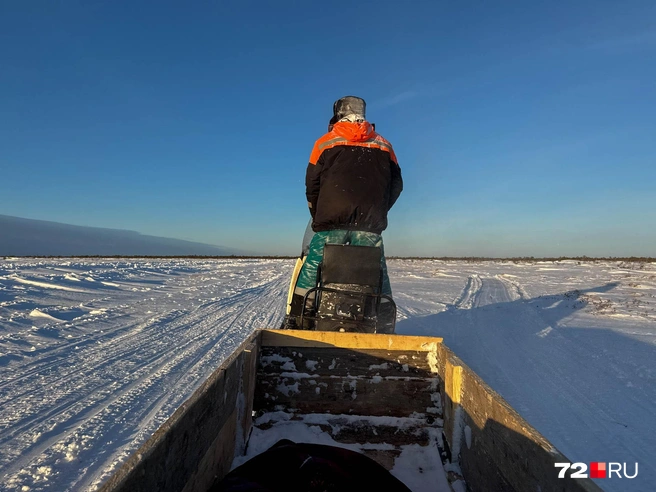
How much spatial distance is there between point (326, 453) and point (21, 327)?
582 centimetres

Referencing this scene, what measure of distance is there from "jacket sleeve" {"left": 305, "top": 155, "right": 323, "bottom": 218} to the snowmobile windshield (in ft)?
0.92

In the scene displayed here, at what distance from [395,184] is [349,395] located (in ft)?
6.05

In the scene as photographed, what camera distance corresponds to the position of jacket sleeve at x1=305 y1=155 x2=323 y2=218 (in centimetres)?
328

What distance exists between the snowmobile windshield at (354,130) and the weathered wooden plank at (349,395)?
1.93 metres

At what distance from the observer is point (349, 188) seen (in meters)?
3.07

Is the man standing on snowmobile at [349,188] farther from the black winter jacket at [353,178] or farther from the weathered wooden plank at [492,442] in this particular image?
the weathered wooden plank at [492,442]

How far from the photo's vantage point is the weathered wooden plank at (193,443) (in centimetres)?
95

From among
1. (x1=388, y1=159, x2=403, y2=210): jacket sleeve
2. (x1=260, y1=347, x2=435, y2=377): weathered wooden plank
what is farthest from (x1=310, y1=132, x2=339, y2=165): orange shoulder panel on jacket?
(x1=260, y1=347, x2=435, y2=377): weathered wooden plank

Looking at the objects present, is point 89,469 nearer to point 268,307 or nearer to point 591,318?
point 268,307

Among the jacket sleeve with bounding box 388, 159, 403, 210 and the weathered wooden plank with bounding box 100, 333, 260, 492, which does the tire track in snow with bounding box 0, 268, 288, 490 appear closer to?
the weathered wooden plank with bounding box 100, 333, 260, 492

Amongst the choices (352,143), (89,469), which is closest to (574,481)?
(89,469)

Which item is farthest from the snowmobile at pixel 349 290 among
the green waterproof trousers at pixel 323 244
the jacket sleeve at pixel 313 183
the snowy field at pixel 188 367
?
the snowy field at pixel 188 367

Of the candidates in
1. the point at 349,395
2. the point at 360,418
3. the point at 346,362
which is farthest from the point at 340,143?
the point at 360,418

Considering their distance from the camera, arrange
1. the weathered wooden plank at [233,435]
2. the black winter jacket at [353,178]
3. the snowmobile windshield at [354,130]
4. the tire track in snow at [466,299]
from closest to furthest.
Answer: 1. the weathered wooden plank at [233,435]
2. the black winter jacket at [353,178]
3. the snowmobile windshield at [354,130]
4. the tire track in snow at [466,299]
